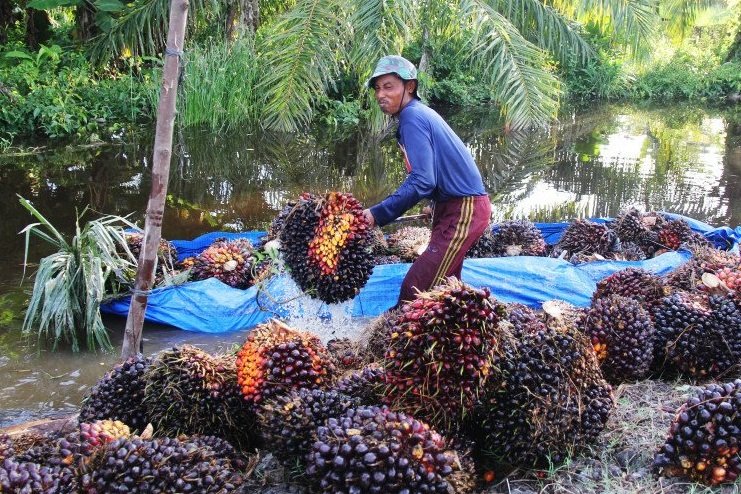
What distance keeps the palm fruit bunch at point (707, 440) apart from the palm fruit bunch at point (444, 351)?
0.71 m

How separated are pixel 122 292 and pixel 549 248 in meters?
3.50

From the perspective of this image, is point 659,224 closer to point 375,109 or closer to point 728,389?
point 728,389

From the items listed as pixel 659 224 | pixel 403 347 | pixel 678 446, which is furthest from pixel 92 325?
pixel 659 224

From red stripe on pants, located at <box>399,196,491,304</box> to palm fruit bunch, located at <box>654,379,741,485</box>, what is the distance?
1517mm

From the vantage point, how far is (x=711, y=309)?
10.8 feet

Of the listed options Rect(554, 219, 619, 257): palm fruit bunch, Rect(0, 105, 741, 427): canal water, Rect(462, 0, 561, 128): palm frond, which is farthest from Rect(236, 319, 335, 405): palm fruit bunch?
Rect(462, 0, 561, 128): palm frond

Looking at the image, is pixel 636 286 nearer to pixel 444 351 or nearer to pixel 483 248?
pixel 483 248

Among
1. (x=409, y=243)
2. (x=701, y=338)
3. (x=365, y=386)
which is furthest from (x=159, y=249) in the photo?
(x=701, y=338)

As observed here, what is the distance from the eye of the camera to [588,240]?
210 inches

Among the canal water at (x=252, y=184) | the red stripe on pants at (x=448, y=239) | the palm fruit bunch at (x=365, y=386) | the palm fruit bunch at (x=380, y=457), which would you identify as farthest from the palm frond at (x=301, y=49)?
the palm fruit bunch at (x=380, y=457)

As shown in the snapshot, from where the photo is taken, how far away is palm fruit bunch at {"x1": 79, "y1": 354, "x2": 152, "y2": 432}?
2.56 metres

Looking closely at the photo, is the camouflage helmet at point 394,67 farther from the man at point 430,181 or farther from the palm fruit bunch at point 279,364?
the palm fruit bunch at point 279,364

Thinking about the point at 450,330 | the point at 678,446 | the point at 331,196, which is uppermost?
the point at 331,196

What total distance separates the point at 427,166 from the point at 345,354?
1063 mm
